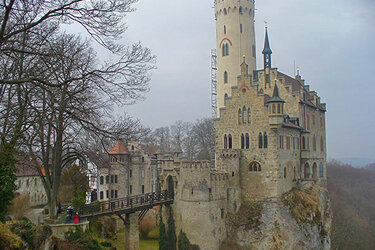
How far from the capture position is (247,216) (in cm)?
3138

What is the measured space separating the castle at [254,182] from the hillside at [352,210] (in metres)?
12.6

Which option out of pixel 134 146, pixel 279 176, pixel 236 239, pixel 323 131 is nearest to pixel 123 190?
pixel 134 146

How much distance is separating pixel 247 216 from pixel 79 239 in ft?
54.4

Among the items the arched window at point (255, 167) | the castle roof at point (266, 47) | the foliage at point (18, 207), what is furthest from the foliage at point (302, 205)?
the foliage at point (18, 207)

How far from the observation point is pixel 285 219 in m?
30.8

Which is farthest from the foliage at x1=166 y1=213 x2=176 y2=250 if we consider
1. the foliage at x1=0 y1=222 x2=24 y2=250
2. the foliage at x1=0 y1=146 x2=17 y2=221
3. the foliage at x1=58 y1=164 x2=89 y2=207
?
the foliage at x1=0 y1=222 x2=24 y2=250

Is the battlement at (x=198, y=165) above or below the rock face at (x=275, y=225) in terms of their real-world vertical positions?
above

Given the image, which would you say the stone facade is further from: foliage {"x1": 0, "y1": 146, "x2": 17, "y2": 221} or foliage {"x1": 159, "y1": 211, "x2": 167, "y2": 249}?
foliage {"x1": 0, "y1": 146, "x2": 17, "y2": 221}

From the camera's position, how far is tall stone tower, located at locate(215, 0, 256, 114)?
4081 centimetres

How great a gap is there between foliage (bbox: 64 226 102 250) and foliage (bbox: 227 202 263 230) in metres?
14.7

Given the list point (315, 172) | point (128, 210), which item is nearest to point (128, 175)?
point (128, 210)

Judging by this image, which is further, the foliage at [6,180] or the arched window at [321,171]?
the arched window at [321,171]

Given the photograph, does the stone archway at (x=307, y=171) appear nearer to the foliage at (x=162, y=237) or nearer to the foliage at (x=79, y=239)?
the foliage at (x=162, y=237)

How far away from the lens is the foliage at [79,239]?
63.4ft
